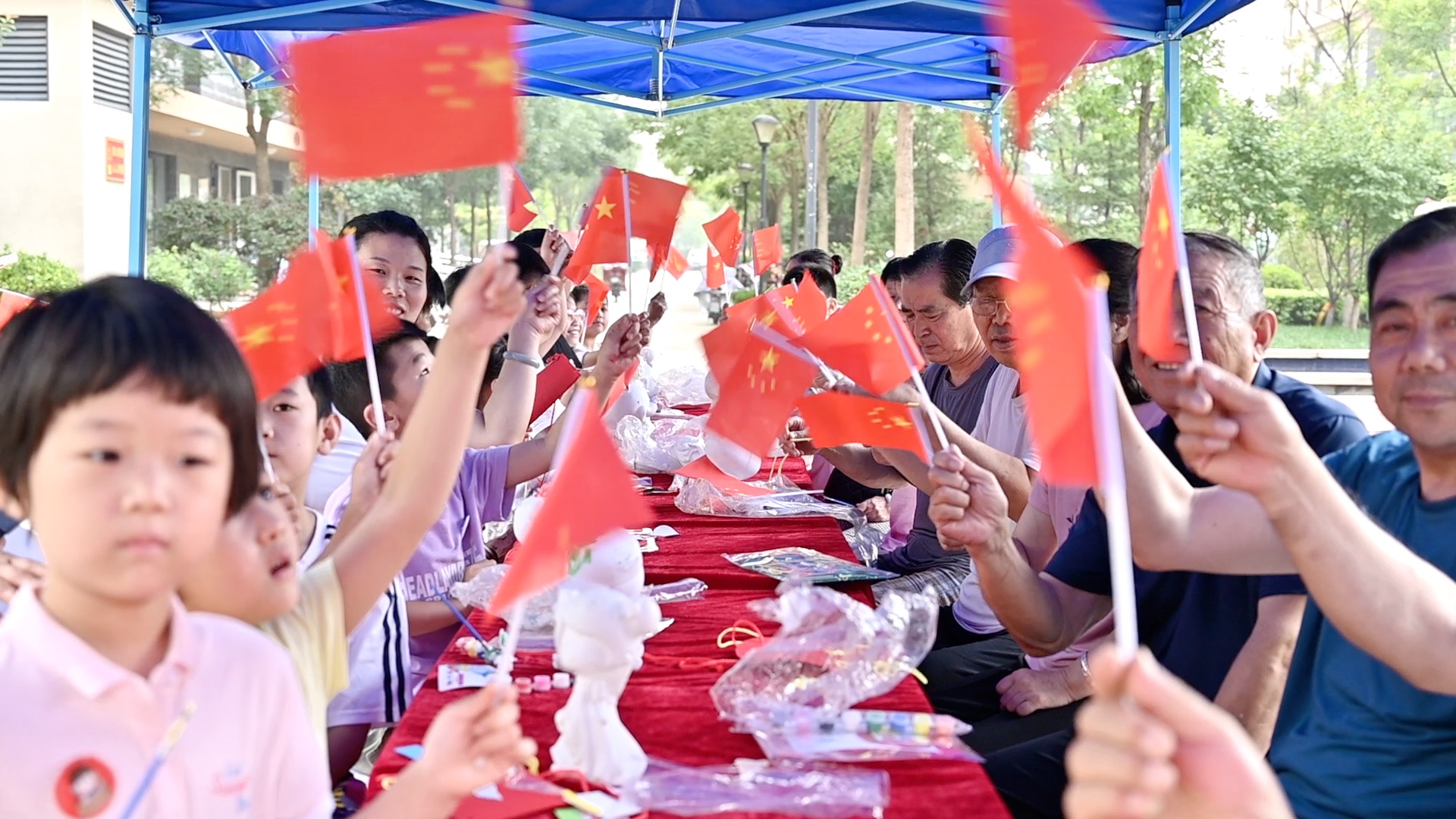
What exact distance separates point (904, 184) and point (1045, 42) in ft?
50.0

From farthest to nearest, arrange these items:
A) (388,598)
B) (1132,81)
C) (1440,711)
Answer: (1132,81)
(388,598)
(1440,711)

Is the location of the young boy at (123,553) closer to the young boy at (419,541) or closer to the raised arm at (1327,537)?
the young boy at (419,541)

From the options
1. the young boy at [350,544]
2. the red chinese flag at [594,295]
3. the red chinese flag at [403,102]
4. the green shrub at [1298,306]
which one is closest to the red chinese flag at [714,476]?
the young boy at [350,544]

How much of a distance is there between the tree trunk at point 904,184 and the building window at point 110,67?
1156cm

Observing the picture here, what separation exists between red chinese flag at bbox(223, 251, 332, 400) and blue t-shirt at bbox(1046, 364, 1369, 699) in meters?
1.43

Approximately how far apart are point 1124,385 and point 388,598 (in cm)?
166

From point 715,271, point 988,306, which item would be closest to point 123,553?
point 988,306

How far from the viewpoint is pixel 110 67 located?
62.7 feet

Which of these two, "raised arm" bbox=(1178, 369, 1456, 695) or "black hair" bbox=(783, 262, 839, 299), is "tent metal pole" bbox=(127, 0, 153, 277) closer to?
"black hair" bbox=(783, 262, 839, 299)

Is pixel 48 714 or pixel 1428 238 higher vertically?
pixel 1428 238

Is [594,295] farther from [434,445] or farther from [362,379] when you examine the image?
[434,445]

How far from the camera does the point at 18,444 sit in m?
1.15

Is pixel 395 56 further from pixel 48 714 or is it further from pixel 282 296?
pixel 48 714

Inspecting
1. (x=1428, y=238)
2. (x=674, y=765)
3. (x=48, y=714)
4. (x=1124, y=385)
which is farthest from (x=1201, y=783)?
(x=1124, y=385)
